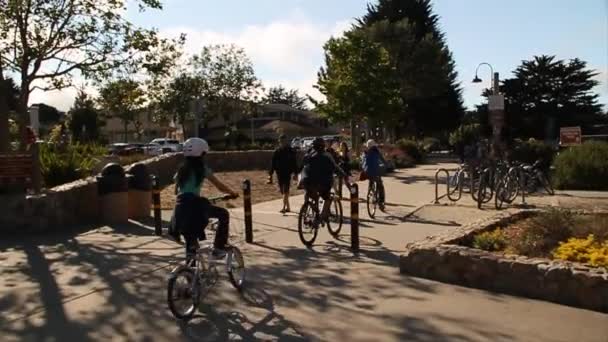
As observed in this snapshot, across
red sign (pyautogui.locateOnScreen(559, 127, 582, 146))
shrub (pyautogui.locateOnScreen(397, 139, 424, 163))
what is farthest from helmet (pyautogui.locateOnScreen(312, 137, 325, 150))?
shrub (pyautogui.locateOnScreen(397, 139, 424, 163))

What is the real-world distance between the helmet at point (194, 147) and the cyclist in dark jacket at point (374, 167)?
775cm

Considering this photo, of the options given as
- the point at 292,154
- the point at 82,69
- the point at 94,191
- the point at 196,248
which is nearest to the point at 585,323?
the point at 196,248

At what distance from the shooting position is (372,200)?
44.1 ft

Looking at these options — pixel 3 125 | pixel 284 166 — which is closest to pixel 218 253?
pixel 284 166

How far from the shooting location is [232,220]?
12.8 m

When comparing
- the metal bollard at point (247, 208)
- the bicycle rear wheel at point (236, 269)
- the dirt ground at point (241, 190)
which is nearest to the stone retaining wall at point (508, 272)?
the bicycle rear wheel at point (236, 269)

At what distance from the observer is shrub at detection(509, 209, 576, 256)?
7699mm

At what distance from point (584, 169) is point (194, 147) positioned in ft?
51.2

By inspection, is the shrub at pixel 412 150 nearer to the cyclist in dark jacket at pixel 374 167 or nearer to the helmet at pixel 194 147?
the cyclist in dark jacket at pixel 374 167

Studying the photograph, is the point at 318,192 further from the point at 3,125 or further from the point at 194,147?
the point at 3,125

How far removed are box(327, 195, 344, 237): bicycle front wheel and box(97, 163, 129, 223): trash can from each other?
4.29m

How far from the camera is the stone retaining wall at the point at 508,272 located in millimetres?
6438

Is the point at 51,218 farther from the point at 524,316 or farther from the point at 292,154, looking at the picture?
the point at 524,316

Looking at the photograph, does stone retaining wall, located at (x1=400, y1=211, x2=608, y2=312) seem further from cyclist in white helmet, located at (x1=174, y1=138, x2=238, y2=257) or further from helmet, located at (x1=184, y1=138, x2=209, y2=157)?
helmet, located at (x1=184, y1=138, x2=209, y2=157)
